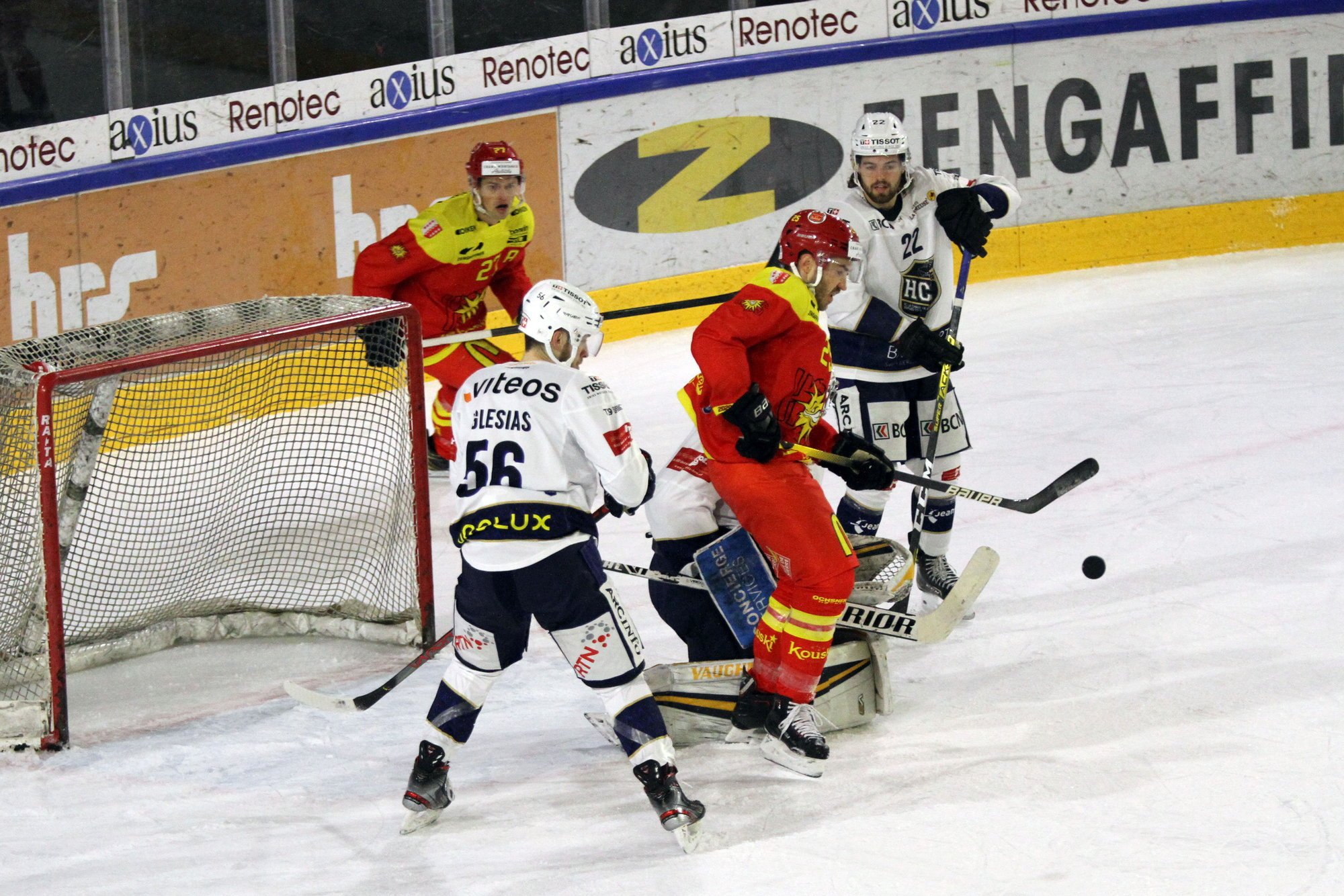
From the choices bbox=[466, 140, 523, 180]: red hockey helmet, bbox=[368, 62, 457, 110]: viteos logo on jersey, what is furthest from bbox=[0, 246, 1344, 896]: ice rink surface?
bbox=[368, 62, 457, 110]: viteos logo on jersey

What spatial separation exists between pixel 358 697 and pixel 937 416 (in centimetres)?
180

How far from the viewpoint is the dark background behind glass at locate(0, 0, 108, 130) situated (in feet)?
22.5

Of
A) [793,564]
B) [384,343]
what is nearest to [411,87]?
[384,343]

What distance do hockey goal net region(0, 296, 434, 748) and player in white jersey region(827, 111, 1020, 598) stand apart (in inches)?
49.7

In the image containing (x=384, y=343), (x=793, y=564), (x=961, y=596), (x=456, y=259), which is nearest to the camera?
(x=793, y=564)

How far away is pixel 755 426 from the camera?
3480 millimetres

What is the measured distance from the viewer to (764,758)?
346 cm

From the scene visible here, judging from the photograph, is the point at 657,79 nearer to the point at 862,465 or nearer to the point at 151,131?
the point at 151,131

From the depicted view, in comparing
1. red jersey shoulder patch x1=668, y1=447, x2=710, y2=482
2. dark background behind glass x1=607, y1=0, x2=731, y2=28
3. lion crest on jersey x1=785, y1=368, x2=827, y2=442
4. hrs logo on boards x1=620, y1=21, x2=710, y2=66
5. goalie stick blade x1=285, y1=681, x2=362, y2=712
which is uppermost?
dark background behind glass x1=607, y1=0, x2=731, y2=28

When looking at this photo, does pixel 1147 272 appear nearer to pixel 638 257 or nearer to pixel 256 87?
pixel 638 257

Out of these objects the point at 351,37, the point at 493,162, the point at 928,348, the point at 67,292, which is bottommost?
the point at 928,348

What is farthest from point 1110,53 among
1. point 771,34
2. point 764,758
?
point 764,758

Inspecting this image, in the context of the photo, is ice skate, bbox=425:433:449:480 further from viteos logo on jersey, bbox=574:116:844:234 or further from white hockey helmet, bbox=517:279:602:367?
white hockey helmet, bbox=517:279:602:367

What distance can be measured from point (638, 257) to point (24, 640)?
395 cm
